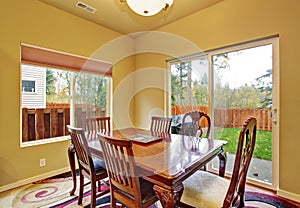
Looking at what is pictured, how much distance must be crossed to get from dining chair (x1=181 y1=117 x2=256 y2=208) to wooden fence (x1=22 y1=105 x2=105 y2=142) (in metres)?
2.49

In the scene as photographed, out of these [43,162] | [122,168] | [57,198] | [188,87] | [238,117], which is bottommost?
[57,198]

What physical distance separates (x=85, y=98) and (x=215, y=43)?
8.51 feet

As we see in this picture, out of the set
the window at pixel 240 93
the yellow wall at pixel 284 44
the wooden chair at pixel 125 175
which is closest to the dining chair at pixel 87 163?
the wooden chair at pixel 125 175

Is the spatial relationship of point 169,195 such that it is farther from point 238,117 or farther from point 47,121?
point 47,121

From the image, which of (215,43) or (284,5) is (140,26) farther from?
(284,5)

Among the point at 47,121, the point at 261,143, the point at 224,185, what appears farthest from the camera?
the point at 47,121

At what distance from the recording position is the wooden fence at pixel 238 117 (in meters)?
2.37

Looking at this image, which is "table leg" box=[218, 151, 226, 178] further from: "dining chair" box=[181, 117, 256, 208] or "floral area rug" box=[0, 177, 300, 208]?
"floral area rug" box=[0, 177, 300, 208]

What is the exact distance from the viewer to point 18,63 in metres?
2.46

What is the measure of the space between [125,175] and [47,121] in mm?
2245

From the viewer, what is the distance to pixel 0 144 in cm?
233

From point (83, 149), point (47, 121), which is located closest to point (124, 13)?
point (47, 121)

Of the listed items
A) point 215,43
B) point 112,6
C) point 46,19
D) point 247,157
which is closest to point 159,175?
point 247,157

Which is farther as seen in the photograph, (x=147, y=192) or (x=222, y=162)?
(x=222, y=162)
